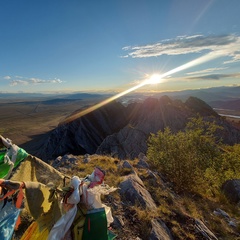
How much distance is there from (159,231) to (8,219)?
17.9 feet

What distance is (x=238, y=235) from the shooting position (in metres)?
9.01

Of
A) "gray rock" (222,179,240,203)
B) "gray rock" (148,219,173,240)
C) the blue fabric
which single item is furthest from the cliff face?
the blue fabric

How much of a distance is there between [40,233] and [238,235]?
334 inches

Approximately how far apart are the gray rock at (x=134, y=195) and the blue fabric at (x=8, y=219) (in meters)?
6.18

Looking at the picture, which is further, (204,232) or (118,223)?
(204,232)

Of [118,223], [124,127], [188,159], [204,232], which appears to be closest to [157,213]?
[204,232]

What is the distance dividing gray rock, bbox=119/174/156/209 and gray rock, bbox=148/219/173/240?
1.01 m

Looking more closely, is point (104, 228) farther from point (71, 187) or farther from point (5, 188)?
point (5, 188)

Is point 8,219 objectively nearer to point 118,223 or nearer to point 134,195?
point 118,223

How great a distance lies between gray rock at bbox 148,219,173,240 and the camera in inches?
274

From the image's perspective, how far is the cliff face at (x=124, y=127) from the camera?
48.0 meters

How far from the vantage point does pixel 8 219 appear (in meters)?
3.15

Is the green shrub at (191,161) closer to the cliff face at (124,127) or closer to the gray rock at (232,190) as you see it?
the gray rock at (232,190)

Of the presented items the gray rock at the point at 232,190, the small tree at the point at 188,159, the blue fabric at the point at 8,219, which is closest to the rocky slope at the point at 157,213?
the small tree at the point at 188,159
